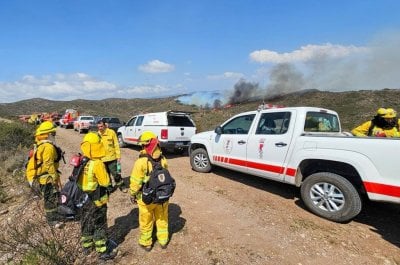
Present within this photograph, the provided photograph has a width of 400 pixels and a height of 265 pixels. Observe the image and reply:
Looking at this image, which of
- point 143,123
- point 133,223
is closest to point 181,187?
point 133,223

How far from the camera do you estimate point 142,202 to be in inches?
160

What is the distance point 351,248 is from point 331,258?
0.48 meters

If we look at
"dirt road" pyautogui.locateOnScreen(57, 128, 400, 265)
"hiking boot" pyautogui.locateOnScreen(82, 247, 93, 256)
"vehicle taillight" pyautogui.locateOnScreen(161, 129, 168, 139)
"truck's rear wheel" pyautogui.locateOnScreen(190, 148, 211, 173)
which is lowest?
"dirt road" pyautogui.locateOnScreen(57, 128, 400, 265)

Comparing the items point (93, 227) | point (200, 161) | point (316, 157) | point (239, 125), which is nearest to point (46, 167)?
point (93, 227)

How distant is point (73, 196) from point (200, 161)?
5.23 m

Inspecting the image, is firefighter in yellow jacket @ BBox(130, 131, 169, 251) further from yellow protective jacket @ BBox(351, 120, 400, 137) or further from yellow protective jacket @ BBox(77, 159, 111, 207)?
yellow protective jacket @ BBox(351, 120, 400, 137)

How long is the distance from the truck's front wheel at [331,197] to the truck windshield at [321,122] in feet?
3.82

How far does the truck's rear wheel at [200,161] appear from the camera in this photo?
8602 mm

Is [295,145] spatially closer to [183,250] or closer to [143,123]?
[183,250]

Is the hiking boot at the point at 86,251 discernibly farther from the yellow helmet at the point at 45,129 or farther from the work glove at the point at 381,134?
the work glove at the point at 381,134

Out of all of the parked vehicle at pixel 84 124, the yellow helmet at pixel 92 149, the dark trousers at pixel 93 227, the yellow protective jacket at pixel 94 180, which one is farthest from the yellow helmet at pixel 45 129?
the parked vehicle at pixel 84 124

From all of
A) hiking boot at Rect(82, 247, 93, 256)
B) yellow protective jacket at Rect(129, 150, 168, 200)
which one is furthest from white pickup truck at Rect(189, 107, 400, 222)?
hiking boot at Rect(82, 247, 93, 256)

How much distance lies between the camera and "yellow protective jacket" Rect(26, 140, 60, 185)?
462cm

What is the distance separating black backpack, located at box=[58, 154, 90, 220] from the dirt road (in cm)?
94
